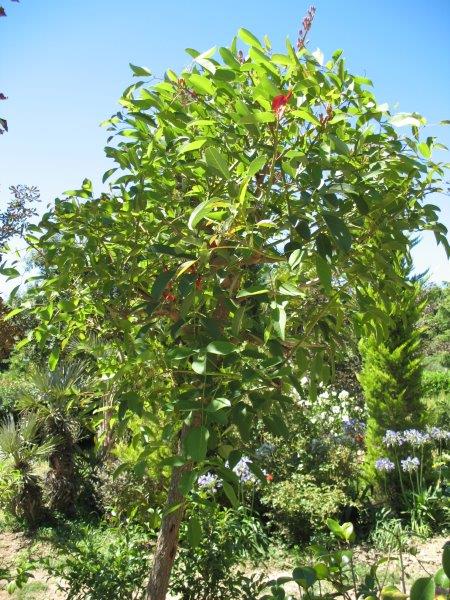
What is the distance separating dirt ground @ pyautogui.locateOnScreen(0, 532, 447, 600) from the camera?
363 cm

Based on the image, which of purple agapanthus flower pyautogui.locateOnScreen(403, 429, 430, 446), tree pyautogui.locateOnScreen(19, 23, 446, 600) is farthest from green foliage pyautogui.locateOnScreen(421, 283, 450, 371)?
tree pyautogui.locateOnScreen(19, 23, 446, 600)

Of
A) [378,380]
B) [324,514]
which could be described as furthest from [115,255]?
[378,380]

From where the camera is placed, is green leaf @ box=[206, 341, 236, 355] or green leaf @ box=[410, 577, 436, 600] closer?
green leaf @ box=[410, 577, 436, 600]

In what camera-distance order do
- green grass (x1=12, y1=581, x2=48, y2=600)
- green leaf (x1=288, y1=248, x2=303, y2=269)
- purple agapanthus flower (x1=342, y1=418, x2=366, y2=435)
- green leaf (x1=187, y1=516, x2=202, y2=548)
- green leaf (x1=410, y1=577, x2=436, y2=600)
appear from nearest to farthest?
green leaf (x1=410, y1=577, x2=436, y2=600) → green leaf (x1=288, y1=248, x2=303, y2=269) → green leaf (x1=187, y1=516, x2=202, y2=548) → green grass (x1=12, y1=581, x2=48, y2=600) → purple agapanthus flower (x1=342, y1=418, x2=366, y2=435)

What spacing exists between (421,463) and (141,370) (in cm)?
475

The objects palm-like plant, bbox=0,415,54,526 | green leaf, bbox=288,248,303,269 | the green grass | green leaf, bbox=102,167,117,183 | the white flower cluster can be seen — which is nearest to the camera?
green leaf, bbox=288,248,303,269

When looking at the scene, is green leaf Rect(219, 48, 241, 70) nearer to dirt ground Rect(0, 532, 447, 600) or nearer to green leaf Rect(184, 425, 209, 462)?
green leaf Rect(184, 425, 209, 462)

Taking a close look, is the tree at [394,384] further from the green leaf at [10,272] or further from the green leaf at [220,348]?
the green leaf at [220,348]

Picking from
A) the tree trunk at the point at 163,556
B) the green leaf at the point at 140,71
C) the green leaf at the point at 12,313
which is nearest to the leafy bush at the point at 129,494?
the tree trunk at the point at 163,556

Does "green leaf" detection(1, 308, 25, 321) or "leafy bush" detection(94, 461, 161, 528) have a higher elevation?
"green leaf" detection(1, 308, 25, 321)

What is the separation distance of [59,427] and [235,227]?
16.8 feet

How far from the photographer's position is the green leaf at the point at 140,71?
1340 mm

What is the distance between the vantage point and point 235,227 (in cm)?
121

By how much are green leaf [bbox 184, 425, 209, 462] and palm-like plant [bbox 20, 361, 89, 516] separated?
4622 mm
